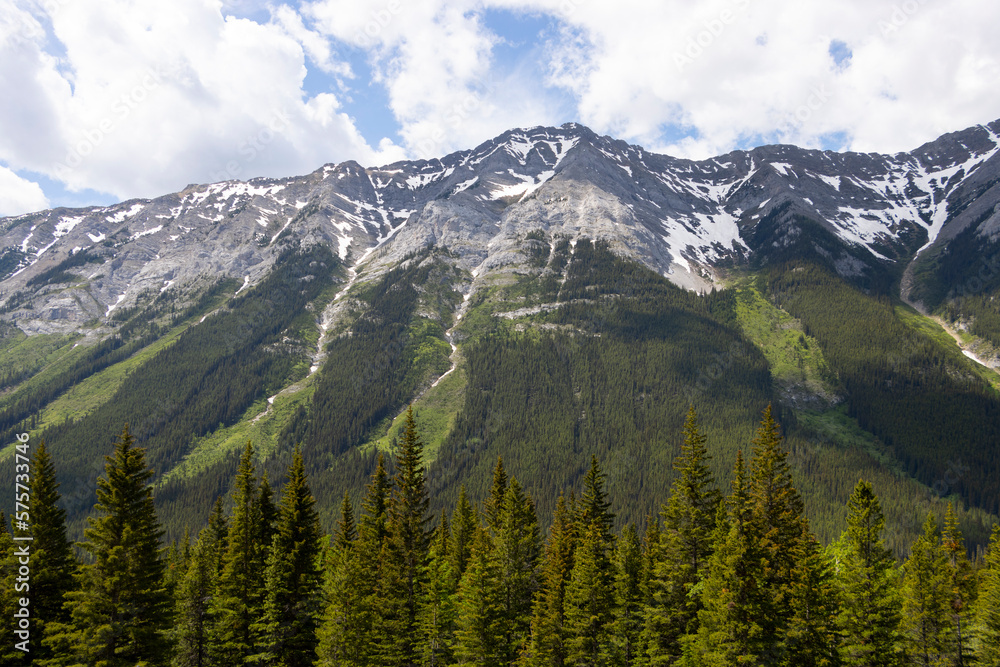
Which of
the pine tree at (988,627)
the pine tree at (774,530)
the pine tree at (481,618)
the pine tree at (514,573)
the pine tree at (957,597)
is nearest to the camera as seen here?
the pine tree at (774,530)

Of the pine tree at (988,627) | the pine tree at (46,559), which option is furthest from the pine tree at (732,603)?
the pine tree at (46,559)

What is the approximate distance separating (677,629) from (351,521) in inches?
1175

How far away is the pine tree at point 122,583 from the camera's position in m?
30.2

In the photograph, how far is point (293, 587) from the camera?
39.5m

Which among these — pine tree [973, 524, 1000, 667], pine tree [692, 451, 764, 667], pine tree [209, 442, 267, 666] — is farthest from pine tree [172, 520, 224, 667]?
pine tree [973, 524, 1000, 667]

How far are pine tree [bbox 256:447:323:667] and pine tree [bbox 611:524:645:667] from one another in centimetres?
2198

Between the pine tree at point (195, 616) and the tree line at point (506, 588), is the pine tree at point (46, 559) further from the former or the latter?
the pine tree at point (195, 616)

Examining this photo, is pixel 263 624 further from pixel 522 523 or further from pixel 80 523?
pixel 80 523

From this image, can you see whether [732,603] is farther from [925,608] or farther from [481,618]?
[925,608]

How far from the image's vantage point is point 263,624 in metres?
38.5

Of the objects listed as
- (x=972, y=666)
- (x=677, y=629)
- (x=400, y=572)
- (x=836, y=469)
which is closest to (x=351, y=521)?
(x=400, y=572)

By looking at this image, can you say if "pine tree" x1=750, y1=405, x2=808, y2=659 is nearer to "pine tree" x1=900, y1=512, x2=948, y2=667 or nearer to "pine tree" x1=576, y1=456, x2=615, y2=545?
"pine tree" x1=900, y1=512, x2=948, y2=667

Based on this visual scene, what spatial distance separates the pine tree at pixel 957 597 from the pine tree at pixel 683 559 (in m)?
19.9

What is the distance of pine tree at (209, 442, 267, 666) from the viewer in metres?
39.2
